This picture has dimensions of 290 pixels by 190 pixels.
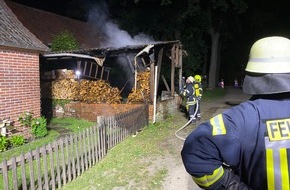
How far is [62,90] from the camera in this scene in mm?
12414

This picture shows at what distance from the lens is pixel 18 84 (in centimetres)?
824

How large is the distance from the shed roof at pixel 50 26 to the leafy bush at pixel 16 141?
391 inches

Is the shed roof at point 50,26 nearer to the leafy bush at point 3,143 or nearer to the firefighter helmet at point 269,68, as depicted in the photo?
the leafy bush at point 3,143

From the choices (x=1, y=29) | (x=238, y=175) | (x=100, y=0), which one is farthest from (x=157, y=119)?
(x=100, y=0)

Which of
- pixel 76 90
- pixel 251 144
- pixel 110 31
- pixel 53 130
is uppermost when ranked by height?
pixel 110 31

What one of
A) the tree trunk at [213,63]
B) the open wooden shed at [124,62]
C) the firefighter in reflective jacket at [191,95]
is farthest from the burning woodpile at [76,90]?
the tree trunk at [213,63]

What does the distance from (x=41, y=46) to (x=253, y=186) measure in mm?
8905

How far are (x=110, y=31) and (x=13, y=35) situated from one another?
59.8ft

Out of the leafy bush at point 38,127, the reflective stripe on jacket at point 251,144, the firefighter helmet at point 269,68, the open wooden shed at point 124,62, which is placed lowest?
the leafy bush at point 38,127

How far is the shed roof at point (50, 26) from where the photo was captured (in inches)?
703

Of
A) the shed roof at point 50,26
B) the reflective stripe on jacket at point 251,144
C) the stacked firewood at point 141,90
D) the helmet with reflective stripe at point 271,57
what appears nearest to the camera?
the reflective stripe on jacket at point 251,144

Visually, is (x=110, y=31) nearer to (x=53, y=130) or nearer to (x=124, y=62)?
(x=124, y=62)

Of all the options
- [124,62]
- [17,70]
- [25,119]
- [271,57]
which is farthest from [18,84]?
[124,62]

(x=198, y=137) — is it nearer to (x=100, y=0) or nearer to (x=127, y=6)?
(x=127, y=6)
